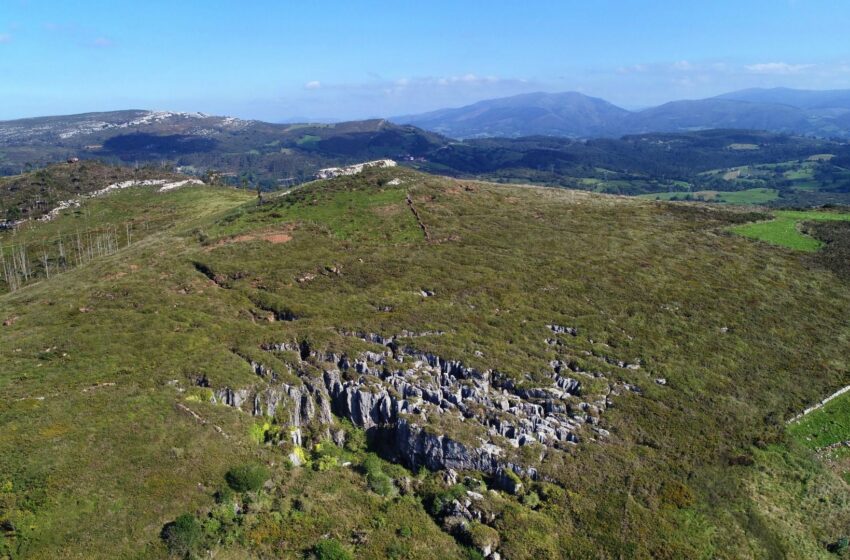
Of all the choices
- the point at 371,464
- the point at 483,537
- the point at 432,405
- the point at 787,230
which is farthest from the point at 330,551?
the point at 787,230

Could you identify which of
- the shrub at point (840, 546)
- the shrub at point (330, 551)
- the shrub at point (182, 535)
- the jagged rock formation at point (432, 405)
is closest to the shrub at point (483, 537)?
the jagged rock formation at point (432, 405)

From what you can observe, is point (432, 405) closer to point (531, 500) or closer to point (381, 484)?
point (381, 484)

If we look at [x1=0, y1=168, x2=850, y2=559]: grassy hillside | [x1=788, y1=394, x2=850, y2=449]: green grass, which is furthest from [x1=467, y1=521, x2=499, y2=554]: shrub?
[x1=788, y1=394, x2=850, y2=449]: green grass

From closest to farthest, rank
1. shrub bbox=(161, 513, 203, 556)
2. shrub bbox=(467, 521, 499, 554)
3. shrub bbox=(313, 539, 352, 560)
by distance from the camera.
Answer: shrub bbox=(161, 513, 203, 556), shrub bbox=(313, 539, 352, 560), shrub bbox=(467, 521, 499, 554)

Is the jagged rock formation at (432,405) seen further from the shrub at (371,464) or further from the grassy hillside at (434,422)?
the shrub at (371,464)

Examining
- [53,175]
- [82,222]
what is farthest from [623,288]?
[53,175]

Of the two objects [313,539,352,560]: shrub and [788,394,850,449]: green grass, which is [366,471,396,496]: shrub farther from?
[788,394,850,449]: green grass
